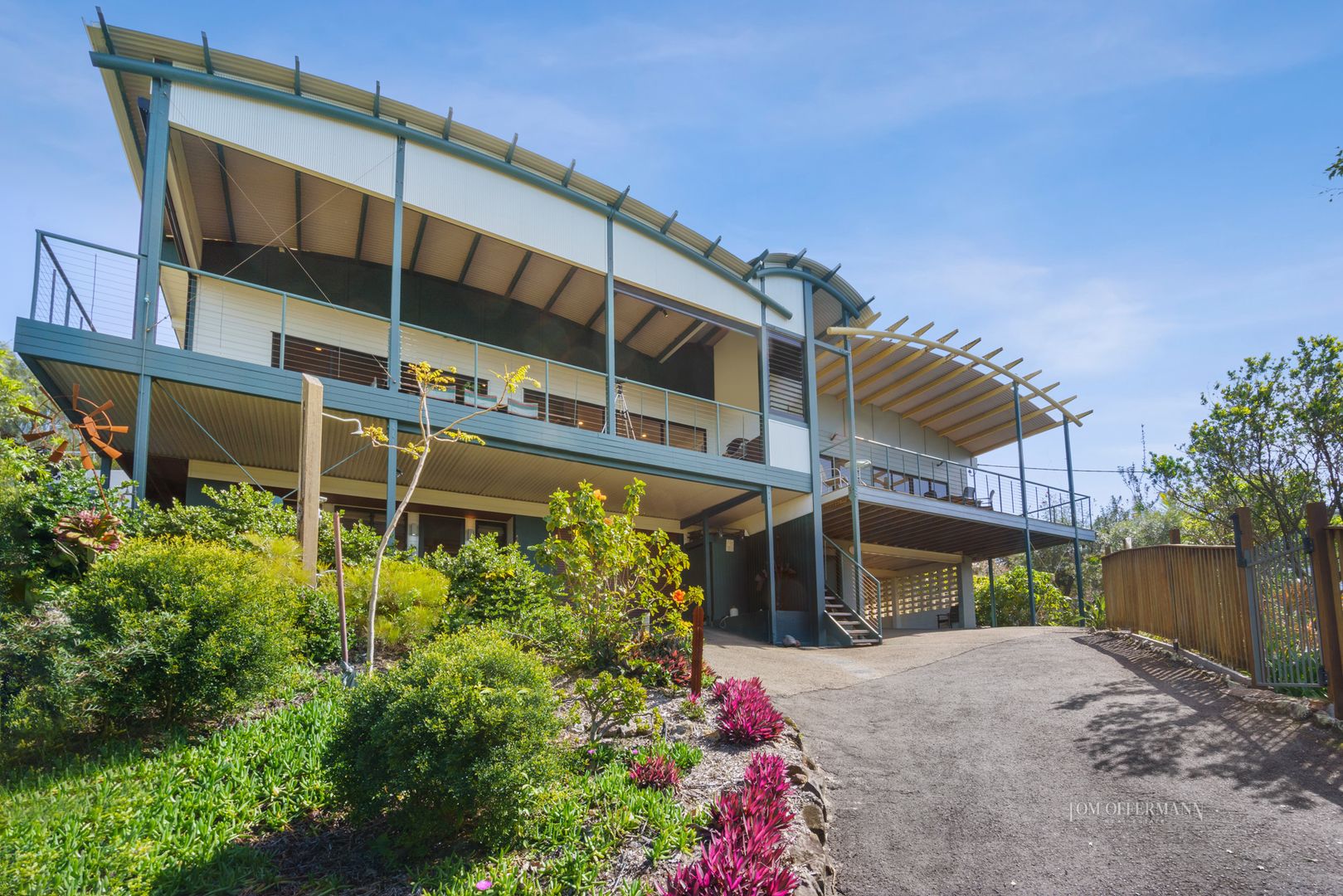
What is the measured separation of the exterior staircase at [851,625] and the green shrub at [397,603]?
923 centimetres

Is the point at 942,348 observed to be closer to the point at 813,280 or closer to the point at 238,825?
the point at 813,280

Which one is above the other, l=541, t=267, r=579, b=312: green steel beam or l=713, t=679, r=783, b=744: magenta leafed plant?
l=541, t=267, r=579, b=312: green steel beam

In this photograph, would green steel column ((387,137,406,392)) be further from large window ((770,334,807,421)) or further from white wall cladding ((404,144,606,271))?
large window ((770,334,807,421))

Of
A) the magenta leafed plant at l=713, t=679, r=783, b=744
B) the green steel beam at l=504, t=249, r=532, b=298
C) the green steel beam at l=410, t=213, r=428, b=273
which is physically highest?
the green steel beam at l=410, t=213, r=428, b=273

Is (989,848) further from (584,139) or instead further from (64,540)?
(584,139)

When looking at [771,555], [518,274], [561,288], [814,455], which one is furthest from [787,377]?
[518,274]

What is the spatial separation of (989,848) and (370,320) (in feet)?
42.5

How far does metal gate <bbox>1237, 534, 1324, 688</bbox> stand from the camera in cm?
778

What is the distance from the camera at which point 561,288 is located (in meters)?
16.3

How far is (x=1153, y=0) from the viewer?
26.1 ft

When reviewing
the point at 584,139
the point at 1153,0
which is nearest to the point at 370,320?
the point at 584,139

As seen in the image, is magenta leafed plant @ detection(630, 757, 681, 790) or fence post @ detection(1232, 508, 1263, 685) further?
fence post @ detection(1232, 508, 1263, 685)

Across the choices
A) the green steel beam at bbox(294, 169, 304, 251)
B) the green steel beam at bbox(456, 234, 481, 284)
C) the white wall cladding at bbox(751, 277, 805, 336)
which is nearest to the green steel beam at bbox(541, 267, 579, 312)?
the green steel beam at bbox(456, 234, 481, 284)

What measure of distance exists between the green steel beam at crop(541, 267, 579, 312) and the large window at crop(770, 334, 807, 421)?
14.1 ft
